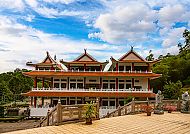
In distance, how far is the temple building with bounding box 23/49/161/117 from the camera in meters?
36.2

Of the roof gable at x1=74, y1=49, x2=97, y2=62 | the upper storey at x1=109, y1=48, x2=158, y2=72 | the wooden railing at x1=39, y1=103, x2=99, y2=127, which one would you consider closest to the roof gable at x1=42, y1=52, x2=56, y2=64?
the roof gable at x1=74, y1=49, x2=97, y2=62

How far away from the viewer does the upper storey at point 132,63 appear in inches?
1507

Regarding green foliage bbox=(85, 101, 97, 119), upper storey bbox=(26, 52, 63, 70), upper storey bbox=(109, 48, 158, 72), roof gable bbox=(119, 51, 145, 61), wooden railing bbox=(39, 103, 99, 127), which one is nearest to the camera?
wooden railing bbox=(39, 103, 99, 127)

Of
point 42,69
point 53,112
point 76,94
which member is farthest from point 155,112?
point 42,69

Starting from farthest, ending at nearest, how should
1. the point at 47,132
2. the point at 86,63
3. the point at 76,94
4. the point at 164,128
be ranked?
the point at 86,63
the point at 76,94
the point at 164,128
the point at 47,132

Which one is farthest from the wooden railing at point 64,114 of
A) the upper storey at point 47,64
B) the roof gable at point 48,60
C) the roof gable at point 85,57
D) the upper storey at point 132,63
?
the roof gable at point 48,60

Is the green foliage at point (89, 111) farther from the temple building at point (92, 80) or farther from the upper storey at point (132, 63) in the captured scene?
the upper storey at point (132, 63)

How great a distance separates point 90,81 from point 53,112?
87.6 ft

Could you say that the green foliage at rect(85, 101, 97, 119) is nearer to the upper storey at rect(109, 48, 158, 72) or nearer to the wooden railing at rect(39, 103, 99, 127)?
the wooden railing at rect(39, 103, 99, 127)

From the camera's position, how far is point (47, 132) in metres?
10.1

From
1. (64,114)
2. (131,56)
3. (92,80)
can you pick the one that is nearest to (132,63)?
(131,56)

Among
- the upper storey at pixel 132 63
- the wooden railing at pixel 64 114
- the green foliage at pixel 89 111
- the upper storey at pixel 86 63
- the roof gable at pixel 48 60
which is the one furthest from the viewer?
the roof gable at pixel 48 60

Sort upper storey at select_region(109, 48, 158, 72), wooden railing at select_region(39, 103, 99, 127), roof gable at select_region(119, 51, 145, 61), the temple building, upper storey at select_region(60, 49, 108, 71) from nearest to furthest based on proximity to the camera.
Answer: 1. wooden railing at select_region(39, 103, 99, 127)
2. the temple building
3. upper storey at select_region(109, 48, 158, 72)
4. roof gable at select_region(119, 51, 145, 61)
5. upper storey at select_region(60, 49, 108, 71)

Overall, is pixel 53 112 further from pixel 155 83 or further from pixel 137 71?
pixel 155 83
